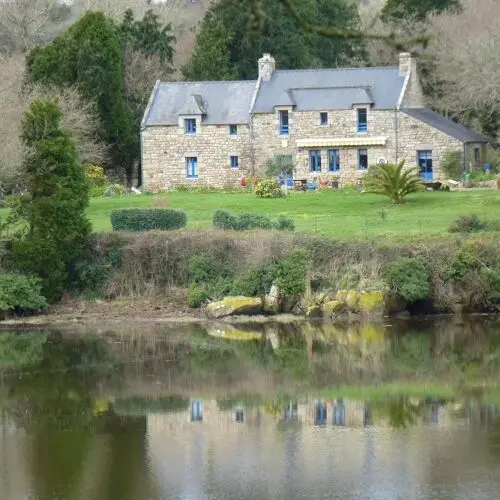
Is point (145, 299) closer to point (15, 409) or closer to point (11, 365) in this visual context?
point (11, 365)

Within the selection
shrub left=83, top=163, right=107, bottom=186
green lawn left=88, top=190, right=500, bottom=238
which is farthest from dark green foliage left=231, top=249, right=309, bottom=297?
shrub left=83, top=163, right=107, bottom=186

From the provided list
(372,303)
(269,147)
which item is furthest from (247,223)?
(269,147)

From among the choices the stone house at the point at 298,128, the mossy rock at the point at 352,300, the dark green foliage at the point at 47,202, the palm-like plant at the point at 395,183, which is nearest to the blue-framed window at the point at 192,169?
the stone house at the point at 298,128

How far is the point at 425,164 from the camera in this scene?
53.7m

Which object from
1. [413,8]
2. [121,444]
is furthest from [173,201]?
[121,444]

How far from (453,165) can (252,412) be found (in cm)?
3054

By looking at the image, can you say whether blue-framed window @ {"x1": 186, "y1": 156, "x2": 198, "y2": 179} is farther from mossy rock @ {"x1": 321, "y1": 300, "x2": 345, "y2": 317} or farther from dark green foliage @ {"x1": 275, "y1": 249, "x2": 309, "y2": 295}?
mossy rock @ {"x1": 321, "y1": 300, "x2": 345, "y2": 317}

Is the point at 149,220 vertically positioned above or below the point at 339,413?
above

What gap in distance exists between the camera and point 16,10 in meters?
71.8

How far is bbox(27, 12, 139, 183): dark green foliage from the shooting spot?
180 ft

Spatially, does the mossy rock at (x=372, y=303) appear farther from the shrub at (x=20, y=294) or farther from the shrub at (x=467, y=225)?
the shrub at (x=20, y=294)

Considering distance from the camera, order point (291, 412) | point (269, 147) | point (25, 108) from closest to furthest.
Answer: point (291, 412) → point (25, 108) → point (269, 147)

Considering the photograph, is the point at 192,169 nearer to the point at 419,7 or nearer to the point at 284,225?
the point at 419,7

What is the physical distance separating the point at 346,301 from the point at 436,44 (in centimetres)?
3052
